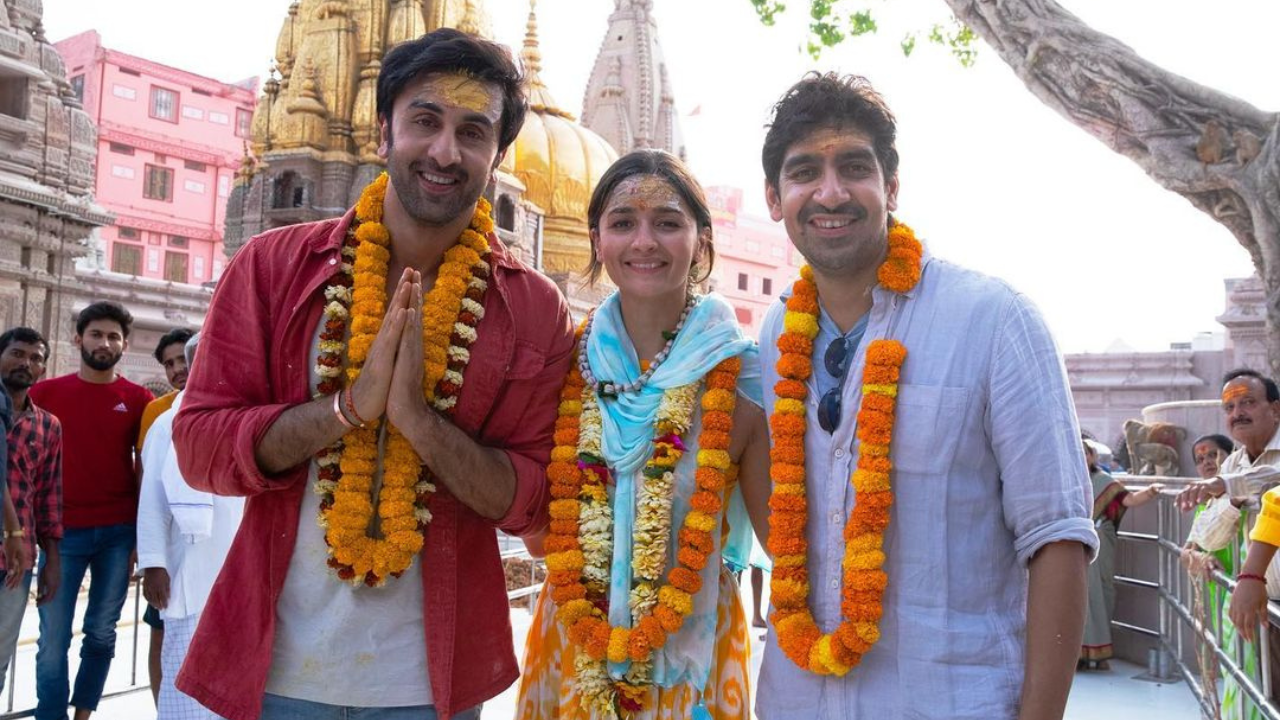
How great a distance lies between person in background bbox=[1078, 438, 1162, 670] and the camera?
22.0 feet

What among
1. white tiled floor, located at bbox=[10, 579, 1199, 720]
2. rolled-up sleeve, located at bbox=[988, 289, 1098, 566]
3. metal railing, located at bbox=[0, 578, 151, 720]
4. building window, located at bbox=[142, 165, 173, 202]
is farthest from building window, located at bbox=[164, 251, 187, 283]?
rolled-up sleeve, located at bbox=[988, 289, 1098, 566]

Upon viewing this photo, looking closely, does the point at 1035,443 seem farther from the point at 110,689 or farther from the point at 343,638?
the point at 110,689

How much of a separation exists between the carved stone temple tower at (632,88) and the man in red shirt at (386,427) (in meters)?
24.6

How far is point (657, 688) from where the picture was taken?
93.2 inches

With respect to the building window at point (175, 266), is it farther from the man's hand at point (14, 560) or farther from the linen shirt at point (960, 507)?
the linen shirt at point (960, 507)

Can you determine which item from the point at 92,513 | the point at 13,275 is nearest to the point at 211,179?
the point at 13,275

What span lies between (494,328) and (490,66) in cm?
60

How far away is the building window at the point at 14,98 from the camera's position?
1129cm

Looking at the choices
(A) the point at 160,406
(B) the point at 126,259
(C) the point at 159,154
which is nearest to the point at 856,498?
(A) the point at 160,406

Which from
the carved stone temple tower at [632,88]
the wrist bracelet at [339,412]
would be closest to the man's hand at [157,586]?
the wrist bracelet at [339,412]

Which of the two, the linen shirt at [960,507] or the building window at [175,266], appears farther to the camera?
the building window at [175,266]

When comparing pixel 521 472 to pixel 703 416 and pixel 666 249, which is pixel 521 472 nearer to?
pixel 703 416

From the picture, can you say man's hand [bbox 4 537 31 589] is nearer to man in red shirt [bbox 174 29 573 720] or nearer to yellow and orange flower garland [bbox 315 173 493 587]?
man in red shirt [bbox 174 29 573 720]

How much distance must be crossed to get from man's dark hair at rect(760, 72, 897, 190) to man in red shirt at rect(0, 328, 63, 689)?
3.95 m
